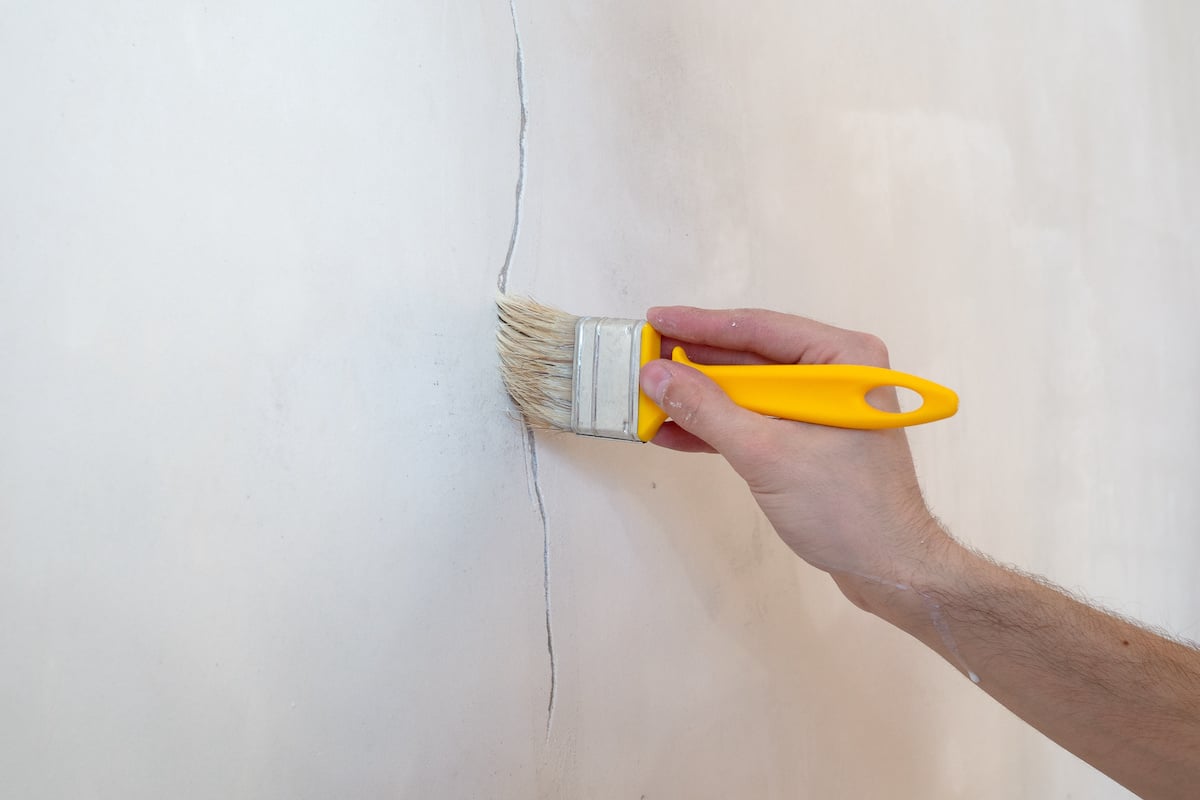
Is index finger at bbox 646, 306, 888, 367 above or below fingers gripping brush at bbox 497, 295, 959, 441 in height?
above

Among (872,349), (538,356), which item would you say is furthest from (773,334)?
(538,356)

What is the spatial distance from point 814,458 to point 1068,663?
0.95ft

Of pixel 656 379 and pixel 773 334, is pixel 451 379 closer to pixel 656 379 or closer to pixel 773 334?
pixel 656 379

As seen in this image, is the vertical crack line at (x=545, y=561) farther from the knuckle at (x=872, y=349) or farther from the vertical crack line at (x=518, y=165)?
the knuckle at (x=872, y=349)

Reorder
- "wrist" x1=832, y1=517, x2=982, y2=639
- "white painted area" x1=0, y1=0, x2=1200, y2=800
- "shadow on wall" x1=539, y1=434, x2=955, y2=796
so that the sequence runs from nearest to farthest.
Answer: "white painted area" x1=0, y1=0, x2=1200, y2=800, "wrist" x1=832, y1=517, x2=982, y2=639, "shadow on wall" x1=539, y1=434, x2=955, y2=796

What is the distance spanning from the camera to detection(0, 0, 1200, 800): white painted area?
587mm

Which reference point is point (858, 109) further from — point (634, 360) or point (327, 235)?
point (327, 235)

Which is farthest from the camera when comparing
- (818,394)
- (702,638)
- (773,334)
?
(702,638)

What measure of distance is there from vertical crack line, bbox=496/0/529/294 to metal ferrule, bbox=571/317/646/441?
94 mm

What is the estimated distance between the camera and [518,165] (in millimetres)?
887

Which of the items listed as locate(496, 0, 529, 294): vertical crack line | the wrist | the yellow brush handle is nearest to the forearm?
the wrist

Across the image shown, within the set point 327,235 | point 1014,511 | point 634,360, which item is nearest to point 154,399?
point 327,235

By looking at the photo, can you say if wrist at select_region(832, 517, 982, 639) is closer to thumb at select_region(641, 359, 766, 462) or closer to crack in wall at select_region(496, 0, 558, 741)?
thumb at select_region(641, 359, 766, 462)

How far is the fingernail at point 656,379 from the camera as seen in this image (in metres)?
0.80
